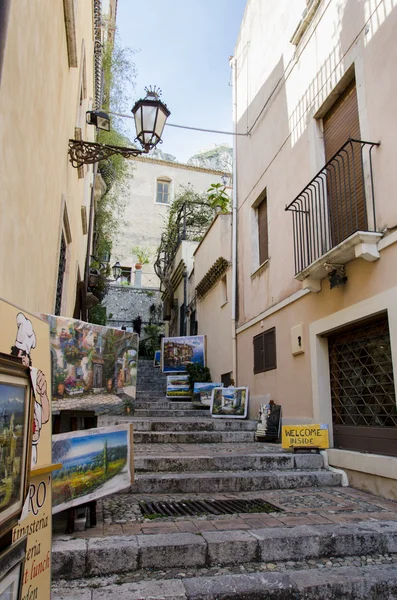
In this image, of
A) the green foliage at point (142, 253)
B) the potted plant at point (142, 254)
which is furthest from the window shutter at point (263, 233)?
A: the green foliage at point (142, 253)

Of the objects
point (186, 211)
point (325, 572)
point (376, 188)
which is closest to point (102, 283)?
point (186, 211)

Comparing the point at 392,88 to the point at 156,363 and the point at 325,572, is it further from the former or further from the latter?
the point at 156,363

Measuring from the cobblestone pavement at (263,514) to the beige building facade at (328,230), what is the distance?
1.58ft

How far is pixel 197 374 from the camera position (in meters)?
12.7

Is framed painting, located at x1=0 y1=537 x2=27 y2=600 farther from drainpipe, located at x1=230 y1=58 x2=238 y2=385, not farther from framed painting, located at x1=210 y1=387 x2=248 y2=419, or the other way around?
drainpipe, located at x1=230 y1=58 x2=238 y2=385

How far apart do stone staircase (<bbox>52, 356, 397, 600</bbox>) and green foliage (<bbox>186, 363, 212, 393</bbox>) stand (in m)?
6.97

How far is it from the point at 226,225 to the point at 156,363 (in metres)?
9.42

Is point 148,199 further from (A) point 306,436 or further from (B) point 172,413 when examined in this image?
(A) point 306,436

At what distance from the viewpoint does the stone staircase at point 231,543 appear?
9.97ft

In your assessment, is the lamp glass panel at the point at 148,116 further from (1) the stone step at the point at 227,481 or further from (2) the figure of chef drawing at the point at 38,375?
(2) the figure of chef drawing at the point at 38,375

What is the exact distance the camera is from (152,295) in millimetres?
25609

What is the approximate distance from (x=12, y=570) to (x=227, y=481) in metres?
3.92

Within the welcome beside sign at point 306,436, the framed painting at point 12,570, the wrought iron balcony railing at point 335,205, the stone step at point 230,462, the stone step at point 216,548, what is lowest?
the stone step at point 216,548

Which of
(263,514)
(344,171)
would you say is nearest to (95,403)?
(263,514)
